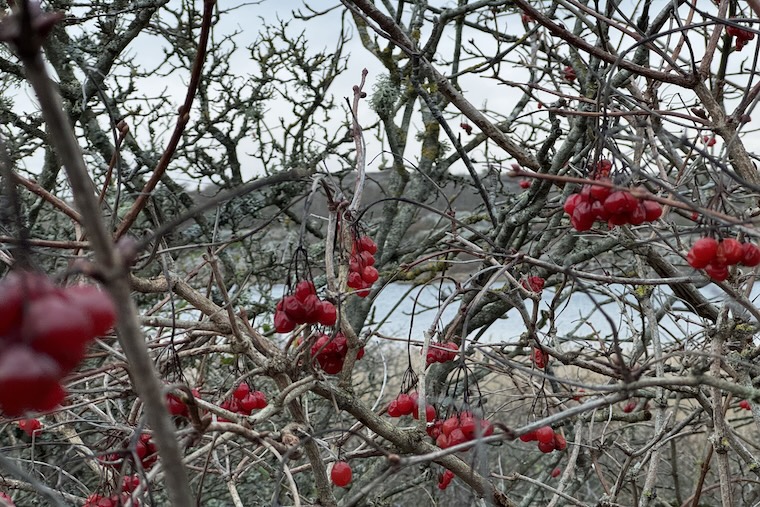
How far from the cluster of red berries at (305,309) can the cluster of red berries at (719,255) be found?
730 mm

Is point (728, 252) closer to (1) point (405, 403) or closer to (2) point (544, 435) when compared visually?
(2) point (544, 435)

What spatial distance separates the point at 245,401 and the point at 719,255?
1.19 m

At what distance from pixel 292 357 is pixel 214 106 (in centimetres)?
282

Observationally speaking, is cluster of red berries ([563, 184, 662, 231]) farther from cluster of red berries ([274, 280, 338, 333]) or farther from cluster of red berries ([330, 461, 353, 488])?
cluster of red berries ([330, 461, 353, 488])

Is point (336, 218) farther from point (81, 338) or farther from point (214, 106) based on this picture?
point (214, 106)

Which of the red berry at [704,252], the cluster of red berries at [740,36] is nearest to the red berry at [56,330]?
the red berry at [704,252]

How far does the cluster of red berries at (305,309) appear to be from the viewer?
4.80ft

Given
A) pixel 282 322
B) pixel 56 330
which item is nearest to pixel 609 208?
pixel 282 322

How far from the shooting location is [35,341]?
1.61 ft

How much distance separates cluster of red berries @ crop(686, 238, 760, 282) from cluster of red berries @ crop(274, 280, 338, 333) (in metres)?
0.73

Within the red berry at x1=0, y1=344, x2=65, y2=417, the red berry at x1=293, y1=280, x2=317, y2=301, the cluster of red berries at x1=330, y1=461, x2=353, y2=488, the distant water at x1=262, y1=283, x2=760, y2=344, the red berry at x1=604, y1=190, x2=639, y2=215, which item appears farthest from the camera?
the distant water at x1=262, y1=283, x2=760, y2=344

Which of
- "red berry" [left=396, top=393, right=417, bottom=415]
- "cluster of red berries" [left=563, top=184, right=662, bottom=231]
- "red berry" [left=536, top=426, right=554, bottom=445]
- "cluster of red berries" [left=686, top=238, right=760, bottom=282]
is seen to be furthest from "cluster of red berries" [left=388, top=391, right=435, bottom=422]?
"cluster of red berries" [left=686, top=238, right=760, bottom=282]

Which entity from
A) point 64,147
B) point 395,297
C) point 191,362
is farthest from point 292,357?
point 395,297

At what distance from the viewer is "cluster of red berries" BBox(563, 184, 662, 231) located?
4.51ft
